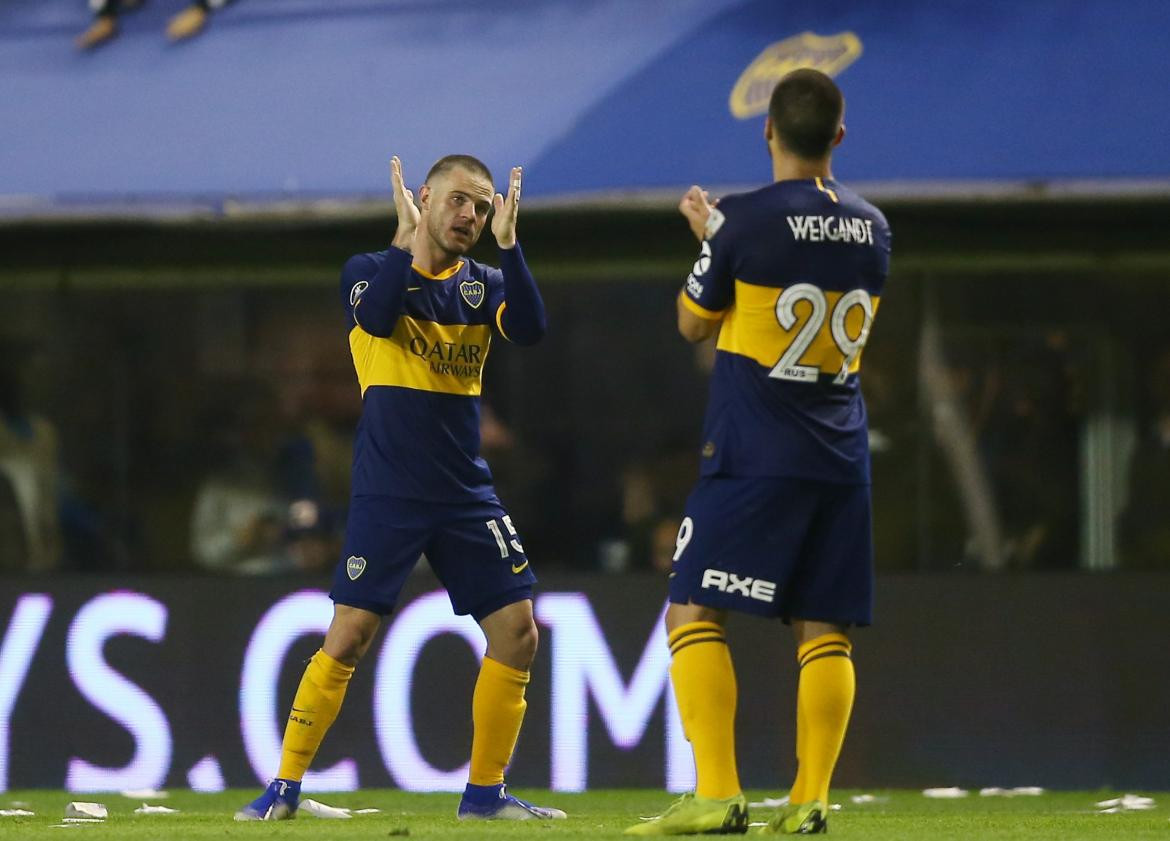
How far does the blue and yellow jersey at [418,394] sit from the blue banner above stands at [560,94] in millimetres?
2869

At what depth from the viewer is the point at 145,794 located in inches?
356

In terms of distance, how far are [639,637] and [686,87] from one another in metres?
2.54

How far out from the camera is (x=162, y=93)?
10.6 m

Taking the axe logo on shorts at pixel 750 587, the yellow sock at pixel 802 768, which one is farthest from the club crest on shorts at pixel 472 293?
the yellow sock at pixel 802 768

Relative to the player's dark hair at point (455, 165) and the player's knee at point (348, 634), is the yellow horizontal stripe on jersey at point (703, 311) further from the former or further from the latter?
the player's knee at point (348, 634)

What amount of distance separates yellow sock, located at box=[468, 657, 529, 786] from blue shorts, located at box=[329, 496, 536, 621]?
0.20 metres

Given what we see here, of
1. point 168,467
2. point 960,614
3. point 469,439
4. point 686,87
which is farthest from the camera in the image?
point 168,467

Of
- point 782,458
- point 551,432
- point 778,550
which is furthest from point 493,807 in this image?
point 551,432

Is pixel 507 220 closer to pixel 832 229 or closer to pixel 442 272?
→ pixel 442 272

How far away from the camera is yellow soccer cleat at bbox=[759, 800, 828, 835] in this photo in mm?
5742

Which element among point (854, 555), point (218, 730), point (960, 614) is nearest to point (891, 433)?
point (960, 614)

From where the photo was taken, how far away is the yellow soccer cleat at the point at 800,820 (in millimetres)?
5742

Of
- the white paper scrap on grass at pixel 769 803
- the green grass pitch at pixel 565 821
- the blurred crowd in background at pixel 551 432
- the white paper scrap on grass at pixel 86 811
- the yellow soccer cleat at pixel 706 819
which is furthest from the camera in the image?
the blurred crowd in background at pixel 551 432

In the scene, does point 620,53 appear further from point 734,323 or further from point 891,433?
point 734,323
